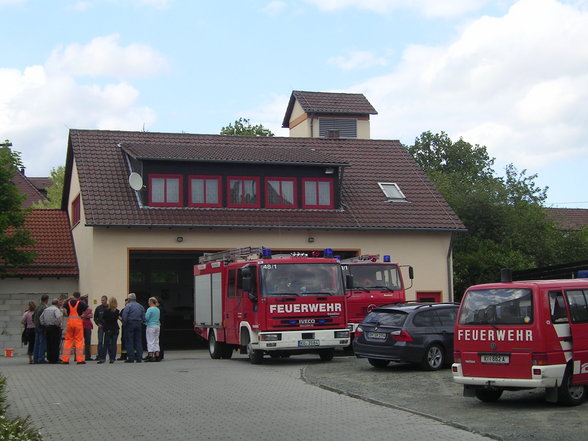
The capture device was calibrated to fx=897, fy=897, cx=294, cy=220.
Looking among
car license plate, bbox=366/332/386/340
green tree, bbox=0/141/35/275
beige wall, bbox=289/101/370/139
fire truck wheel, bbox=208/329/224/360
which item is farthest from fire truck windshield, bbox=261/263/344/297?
beige wall, bbox=289/101/370/139

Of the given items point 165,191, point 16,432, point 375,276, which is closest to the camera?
point 16,432

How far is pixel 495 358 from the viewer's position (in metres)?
13.5

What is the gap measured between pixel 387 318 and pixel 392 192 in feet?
54.5

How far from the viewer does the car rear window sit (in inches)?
773

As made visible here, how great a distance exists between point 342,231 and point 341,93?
16.3m

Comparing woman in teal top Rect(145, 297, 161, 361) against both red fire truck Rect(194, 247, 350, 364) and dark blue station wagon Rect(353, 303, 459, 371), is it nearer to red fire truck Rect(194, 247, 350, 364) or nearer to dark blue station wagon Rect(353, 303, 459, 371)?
red fire truck Rect(194, 247, 350, 364)

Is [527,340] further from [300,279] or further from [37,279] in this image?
[37,279]

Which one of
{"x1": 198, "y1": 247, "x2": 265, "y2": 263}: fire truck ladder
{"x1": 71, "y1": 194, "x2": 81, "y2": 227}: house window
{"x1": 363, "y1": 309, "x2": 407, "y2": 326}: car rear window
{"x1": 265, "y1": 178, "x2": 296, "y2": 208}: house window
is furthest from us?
{"x1": 71, "y1": 194, "x2": 81, "y2": 227}: house window

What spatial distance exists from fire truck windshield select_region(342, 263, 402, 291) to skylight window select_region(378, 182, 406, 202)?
9.63 m

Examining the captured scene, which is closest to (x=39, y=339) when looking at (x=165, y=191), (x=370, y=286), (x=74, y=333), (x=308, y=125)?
(x=74, y=333)

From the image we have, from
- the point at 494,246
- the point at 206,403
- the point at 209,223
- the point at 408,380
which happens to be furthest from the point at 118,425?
the point at 494,246

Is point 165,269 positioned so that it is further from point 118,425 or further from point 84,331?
point 118,425

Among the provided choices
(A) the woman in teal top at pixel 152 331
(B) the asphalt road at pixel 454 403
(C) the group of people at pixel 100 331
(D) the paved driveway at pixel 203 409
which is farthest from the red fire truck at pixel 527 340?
(C) the group of people at pixel 100 331

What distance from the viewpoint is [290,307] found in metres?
21.6
